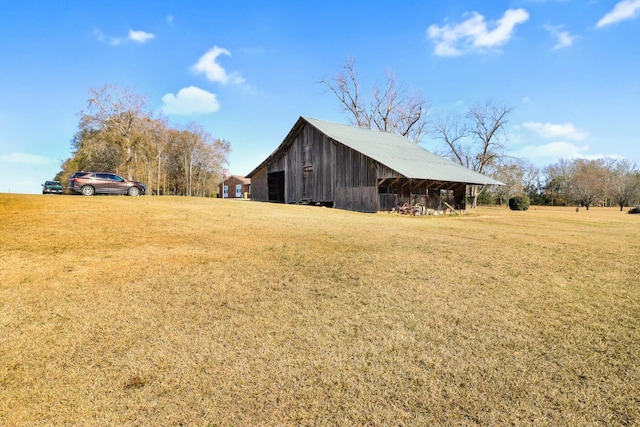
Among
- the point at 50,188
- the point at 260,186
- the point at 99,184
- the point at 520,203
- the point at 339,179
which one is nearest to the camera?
the point at 99,184

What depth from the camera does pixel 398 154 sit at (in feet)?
94.0

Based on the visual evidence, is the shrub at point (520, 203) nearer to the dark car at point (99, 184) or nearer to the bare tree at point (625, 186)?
the bare tree at point (625, 186)

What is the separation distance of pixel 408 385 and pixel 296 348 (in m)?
1.47

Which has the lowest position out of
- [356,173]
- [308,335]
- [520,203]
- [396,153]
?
[308,335]

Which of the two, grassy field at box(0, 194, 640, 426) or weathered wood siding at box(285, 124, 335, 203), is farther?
weathered wood siding at box(285, 124, 335, 203)

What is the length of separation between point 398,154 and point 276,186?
13.0 meters

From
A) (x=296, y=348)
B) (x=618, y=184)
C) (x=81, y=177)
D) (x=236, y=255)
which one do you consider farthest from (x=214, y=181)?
(x=618, y=184)

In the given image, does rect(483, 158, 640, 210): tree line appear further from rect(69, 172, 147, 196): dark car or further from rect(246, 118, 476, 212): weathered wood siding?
rect(69, 172, 147, 196): dark car

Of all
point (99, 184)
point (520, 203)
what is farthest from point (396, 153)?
point (520, 203)

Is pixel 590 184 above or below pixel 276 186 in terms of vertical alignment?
above

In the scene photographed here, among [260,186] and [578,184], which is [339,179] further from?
[578,184]

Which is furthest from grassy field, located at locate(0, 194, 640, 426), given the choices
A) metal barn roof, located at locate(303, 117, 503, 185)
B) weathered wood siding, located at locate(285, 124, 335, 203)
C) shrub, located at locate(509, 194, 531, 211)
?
shrub, located at locate(509, 194, 531, 211)

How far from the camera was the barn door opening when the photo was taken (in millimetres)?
33812

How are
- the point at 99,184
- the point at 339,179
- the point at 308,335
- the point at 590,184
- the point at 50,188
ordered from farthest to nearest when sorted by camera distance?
the point at 590,184 → the point at 50,188 → the point at 339,179 → the point at 99,184 → the point at 308,335
